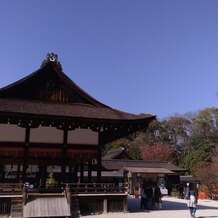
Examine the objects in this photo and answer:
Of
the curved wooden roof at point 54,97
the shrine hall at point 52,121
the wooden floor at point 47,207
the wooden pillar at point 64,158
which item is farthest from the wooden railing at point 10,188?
the curved wooden roof at point 54,97

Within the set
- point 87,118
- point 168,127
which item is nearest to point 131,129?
point 87,118

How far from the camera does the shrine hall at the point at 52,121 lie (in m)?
17.4

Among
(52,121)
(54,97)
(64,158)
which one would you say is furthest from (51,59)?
(64,158)

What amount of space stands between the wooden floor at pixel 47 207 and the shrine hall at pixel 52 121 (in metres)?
1.60

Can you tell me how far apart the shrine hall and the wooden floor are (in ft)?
5.25

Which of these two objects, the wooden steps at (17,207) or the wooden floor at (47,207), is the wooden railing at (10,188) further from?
the wooden floor at (47,207)

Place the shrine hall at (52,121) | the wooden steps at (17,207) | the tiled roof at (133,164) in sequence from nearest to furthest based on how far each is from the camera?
the wooden steps at (17,207)
the shrine hall at (52,121)
the tiled roof at (133,164)

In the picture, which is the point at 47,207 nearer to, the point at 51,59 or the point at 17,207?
the point at 17,207

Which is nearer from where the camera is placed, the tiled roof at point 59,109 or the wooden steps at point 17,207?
the wooden steps at point 17,207

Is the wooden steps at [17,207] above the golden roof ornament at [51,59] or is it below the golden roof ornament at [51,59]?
below

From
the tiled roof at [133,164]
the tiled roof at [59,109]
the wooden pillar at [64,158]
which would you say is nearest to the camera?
the tiled roof at [59,109]

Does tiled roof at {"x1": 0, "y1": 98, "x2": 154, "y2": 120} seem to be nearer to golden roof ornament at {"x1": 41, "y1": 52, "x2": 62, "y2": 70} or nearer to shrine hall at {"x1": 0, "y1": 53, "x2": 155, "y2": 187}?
shrine hall at {"x1": 0, "y1": 53, "x2": 155, "y2": 187}

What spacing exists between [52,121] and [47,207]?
434cm

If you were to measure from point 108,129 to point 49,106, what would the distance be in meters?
3.62
